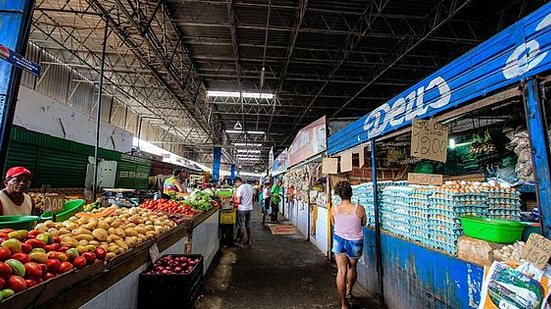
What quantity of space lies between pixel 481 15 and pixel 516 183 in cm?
715

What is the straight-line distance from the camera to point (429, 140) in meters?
3.05

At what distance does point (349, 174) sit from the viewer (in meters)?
7.07

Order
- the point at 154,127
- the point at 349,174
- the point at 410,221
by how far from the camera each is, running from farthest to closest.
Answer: the point at 154,127, the point at 349,174, the point at 410,221

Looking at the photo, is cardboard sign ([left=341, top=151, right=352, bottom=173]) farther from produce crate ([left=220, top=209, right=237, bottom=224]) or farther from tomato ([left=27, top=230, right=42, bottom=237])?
tomato ([left=27, top=230, right=42, bottom=237])

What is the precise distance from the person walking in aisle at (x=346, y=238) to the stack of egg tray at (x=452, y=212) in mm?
1111

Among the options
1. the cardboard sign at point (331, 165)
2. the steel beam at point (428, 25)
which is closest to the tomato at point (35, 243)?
the cardboard sign at point (331, 165)

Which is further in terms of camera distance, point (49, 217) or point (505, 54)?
point (49, 217)

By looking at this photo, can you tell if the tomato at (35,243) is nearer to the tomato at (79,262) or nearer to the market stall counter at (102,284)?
the tomato at (79,262)

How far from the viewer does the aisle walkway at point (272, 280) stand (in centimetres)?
429

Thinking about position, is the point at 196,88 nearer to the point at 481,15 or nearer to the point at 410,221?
the point at 481,15

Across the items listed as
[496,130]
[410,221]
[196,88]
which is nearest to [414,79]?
[496,130]

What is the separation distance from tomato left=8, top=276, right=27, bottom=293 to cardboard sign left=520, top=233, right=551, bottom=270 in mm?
2930

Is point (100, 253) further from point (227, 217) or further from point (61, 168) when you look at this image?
point (61, 168)

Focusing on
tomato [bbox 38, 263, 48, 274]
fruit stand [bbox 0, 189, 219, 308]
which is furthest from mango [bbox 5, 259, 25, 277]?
tomato [bbox 38, 263, 48, 274]
